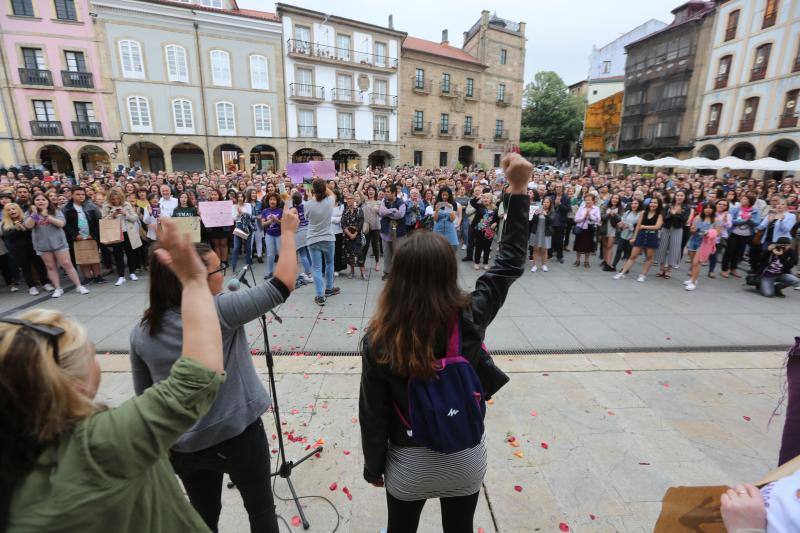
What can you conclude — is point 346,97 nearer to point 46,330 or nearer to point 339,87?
point 339,87

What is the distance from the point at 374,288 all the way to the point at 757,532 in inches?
254

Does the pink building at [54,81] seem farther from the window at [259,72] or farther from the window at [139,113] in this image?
the window at [259,72]

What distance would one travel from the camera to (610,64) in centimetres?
4675

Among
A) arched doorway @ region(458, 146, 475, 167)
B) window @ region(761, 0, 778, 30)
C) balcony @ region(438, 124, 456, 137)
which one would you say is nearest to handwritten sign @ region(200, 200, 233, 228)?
balcony @ region(438, 124, 456, 137)

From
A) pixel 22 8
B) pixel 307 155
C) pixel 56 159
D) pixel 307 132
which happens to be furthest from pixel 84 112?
pixel 307 155

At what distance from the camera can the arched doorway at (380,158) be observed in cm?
3338

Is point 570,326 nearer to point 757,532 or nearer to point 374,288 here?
point 374,288

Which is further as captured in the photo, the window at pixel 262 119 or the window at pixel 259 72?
the window at pixel 262 119

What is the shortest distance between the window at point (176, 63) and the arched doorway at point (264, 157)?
610 centimetres

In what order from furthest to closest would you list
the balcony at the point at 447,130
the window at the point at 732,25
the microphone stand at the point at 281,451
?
the balcony at the point at 447,130
the window at the point at 732,25
the microphone stand at the point at 281,451

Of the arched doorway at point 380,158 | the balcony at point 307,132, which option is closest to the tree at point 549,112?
the arched doorway at point 380,158

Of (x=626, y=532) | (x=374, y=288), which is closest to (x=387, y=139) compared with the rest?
(x=374, y=288)

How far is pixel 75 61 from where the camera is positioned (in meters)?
22.3

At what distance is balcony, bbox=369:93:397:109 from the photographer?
31.0 meters
